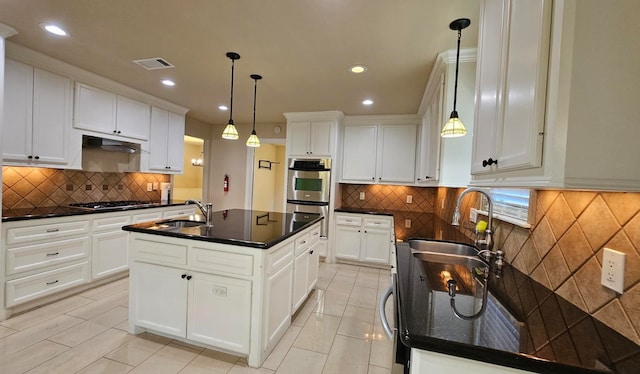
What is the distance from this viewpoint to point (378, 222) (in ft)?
13.4

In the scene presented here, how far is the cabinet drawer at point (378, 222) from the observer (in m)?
4.05

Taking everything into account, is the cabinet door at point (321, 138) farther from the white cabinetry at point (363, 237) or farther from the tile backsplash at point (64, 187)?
the tile backsplash at point (64, 187)

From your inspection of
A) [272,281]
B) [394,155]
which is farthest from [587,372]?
[394,155]

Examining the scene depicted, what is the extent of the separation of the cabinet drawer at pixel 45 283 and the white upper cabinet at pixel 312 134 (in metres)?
3.02

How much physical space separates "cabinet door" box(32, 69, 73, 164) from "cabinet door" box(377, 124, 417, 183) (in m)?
4.06

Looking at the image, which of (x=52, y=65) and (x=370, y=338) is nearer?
(x=370, y=338)

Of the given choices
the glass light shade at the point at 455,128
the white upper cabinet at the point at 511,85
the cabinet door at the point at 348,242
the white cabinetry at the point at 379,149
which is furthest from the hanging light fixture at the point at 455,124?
the cabinet door at the point at 348,242

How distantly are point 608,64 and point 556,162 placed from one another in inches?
11.3

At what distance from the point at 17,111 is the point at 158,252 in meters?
2.17

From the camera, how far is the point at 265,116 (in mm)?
4672

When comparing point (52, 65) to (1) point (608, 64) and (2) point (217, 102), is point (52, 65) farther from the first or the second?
(1) point (608, 64)

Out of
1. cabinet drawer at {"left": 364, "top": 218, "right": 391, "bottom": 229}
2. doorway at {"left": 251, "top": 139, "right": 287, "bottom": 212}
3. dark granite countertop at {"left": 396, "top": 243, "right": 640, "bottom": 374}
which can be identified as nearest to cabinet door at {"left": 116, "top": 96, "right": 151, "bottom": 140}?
doorway at {"left": 251, "top": 139, "right": 287, "bottom": 212}

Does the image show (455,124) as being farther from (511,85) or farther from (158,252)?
(158,252)

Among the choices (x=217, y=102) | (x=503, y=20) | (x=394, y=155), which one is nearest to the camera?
(x=503, y=20)
